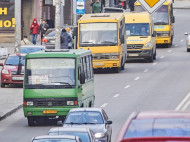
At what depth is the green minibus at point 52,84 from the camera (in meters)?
24.2

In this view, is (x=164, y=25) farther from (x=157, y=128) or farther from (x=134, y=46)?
(x=157, y=128)

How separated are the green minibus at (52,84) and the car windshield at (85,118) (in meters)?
4.06

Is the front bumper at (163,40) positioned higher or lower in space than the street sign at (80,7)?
lower

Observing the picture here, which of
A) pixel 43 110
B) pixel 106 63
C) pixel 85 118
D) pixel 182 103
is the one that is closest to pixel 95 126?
pixel 85 118

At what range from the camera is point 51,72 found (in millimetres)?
24156

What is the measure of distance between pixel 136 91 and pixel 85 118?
14371 mm

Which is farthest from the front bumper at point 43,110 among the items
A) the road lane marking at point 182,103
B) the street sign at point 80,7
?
the street sign at point 80,7

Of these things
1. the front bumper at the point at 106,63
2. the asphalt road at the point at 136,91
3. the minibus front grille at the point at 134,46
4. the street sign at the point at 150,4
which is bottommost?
the asphalt road at the point at 136,91

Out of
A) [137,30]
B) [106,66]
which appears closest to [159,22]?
[137,30]

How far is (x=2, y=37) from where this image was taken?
191 feet

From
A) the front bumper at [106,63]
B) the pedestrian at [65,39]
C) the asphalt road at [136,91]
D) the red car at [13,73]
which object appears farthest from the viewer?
the pedestrian at [65,39]

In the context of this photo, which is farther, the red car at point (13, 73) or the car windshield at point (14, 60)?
the car windshield at point (14, 60)

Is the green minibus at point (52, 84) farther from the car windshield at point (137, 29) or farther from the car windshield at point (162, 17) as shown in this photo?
the car windshield at point (162, 17)

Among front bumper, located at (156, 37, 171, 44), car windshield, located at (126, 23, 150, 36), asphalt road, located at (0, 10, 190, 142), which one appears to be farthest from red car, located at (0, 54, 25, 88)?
front bumper, located at (156, 37, 171, 44)
